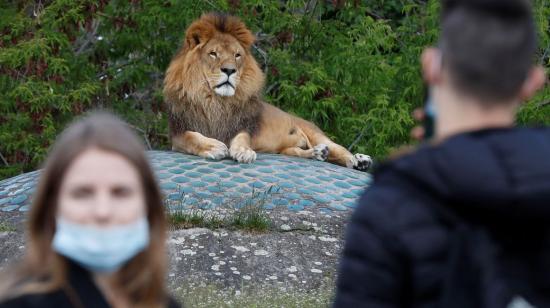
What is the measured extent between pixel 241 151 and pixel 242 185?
0.67m

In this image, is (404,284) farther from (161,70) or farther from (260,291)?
(161,70)

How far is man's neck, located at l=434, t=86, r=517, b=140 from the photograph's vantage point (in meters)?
2.51

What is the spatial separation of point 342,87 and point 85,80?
2.68 metres

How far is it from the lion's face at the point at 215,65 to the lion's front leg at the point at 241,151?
1.42 feet

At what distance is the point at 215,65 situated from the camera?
954cm

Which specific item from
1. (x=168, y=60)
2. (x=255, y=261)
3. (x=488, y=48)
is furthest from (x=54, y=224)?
(x=168, y=60)

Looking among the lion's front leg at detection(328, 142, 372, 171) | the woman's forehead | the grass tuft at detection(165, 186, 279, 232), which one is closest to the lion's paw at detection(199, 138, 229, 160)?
the grass tuft at detection(165, 186, 279, 232)

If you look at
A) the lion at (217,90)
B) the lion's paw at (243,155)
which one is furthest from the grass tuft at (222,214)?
the lion at (217,90)

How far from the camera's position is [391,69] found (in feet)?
39.5

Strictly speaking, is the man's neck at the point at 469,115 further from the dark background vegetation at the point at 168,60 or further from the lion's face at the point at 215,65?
the dark background vegetation at the point at 168,60

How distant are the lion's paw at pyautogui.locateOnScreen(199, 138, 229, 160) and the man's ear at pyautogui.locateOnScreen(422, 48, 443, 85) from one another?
6440 mm

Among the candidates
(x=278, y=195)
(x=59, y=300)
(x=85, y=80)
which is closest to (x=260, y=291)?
(x=278, y=195)

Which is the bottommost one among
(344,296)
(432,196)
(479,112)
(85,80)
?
(85,80)

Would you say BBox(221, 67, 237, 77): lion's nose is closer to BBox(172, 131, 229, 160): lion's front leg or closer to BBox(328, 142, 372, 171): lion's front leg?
BBox(172, 131, 229, 160): lion's front leg
